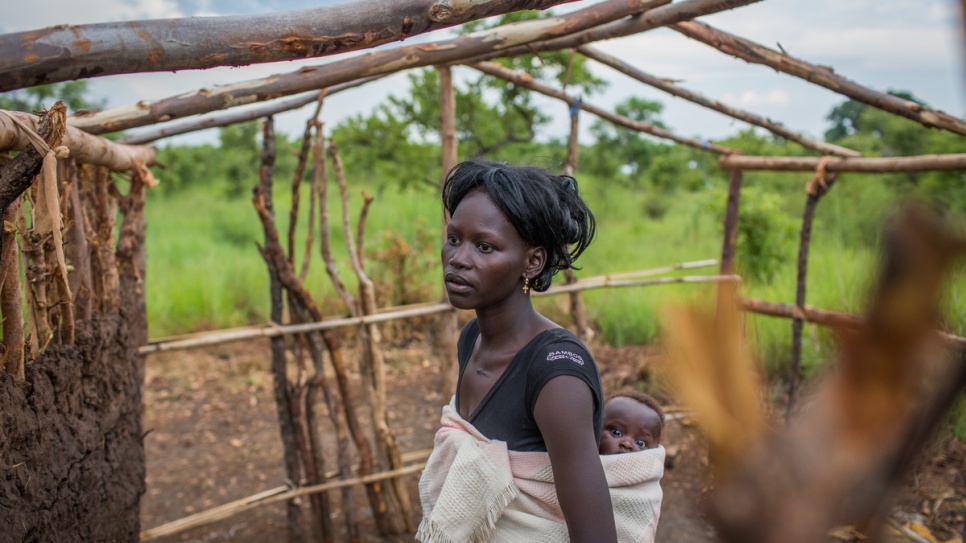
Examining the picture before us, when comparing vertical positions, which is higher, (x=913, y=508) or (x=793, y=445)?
(x=793, y=445)

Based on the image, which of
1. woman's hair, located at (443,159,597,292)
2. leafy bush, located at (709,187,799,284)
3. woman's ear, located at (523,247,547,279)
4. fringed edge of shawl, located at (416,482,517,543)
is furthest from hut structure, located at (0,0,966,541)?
leafy bush, located at (709,187,799,284)

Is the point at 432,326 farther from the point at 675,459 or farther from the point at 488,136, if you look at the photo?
the point at 675,459

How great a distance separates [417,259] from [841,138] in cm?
849

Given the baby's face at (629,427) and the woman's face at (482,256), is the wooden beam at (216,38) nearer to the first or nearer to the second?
the woman's face at (482,256)

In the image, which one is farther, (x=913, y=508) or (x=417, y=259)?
(x=417, y=259)

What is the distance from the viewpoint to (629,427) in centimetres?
195

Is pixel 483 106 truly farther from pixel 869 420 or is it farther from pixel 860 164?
pixel 869 420

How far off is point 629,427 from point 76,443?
1606 millimetres

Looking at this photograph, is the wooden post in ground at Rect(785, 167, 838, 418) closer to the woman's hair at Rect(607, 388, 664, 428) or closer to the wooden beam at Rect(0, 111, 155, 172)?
the woman's hair at Rect(607, 388, 664, 428)

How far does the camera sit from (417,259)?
7738 millimetres

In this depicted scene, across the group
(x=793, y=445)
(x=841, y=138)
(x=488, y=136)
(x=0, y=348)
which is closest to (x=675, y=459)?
(x=0, y=348)

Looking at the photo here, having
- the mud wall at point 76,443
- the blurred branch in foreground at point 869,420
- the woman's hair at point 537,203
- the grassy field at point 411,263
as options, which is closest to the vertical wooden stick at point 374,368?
the mud wall at point 76,443

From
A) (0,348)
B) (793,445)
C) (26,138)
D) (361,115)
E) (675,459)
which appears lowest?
(675,459)

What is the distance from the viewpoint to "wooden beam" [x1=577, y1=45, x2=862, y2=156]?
357 centimetres
